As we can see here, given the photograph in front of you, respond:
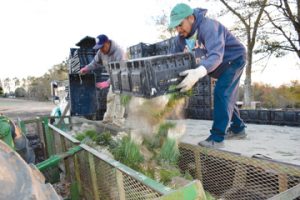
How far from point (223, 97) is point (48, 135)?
10.7 feet

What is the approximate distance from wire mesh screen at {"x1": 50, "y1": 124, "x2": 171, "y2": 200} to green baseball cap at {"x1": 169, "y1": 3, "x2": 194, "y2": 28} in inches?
67.6

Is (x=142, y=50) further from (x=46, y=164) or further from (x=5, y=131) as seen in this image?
(x=5, y=131)

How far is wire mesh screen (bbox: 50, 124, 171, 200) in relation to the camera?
2.07m

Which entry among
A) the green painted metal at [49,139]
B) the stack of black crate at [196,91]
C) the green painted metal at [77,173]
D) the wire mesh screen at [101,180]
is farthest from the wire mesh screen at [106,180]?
the stack of black crate at [196,91]

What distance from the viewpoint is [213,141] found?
3729mm

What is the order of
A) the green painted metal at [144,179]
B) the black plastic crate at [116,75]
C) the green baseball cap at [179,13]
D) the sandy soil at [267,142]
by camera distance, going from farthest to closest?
the black plastic crate at [116,75] < the green baseball cap at [179,13] < the sandy soil at [267,142] < the green painted metal at [144,179]

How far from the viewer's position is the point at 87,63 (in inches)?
350

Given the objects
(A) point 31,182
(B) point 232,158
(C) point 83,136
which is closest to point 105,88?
(C) point 83,136

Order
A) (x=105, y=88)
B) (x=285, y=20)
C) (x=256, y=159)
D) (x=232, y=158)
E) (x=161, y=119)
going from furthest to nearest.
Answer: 1. (x=285, y=20)
2. (x=105, y=88)
3. (x=161, y=119)
4. (x=232, y=158)
5. (x=256, y=159)

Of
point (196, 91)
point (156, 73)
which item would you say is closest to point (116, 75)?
point (156, 73)

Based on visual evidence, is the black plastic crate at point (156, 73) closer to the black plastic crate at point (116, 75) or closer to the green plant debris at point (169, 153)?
the black plastic crate at point (116, 75)

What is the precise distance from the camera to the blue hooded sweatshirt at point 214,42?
3389mm

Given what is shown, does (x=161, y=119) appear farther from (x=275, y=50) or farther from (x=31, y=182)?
(x=275, y=50)

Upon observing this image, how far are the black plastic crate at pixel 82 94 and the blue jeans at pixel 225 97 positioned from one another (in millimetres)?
4181
